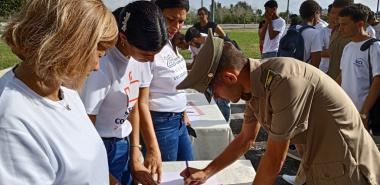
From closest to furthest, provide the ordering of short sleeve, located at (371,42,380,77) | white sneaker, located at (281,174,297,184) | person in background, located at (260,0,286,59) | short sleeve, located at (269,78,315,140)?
short sleeve, located at (269,78,315,140)
short sleeve, located at (371,42,380,77)
white sneaker, located at (281,174,297,184)
person in background, located at (260,0,286,59)

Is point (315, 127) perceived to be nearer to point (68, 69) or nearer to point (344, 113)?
point (344, 113)

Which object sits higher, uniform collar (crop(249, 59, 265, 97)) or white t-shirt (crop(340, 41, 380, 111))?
uniform collar (crop(249, 59, 265, 97))

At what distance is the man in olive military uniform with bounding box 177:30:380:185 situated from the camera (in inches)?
53.3

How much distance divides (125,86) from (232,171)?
698 mm

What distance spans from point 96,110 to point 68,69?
0.55 m

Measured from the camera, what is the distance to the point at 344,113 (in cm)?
147

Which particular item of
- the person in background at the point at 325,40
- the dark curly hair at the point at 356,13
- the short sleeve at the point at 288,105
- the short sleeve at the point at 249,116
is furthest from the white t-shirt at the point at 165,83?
the person in background at the point at 325,40

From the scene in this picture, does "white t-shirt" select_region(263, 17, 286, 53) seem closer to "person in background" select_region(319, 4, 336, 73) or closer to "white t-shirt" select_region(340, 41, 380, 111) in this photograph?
"person in background" select_region(319, 4, 336, 73)

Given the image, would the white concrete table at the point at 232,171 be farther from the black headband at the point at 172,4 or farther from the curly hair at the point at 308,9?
the curly hair at the point at 308,9

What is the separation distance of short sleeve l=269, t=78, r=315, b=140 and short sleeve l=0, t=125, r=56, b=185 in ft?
2.58

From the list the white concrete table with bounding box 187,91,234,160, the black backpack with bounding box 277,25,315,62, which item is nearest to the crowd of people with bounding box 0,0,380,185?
the white concrete table with bounding box 187,91,234,160

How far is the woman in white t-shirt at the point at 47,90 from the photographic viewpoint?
2.65 ft

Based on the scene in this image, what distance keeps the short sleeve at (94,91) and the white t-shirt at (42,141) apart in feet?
1.17

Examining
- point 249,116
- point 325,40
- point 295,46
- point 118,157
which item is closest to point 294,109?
point 249,116
